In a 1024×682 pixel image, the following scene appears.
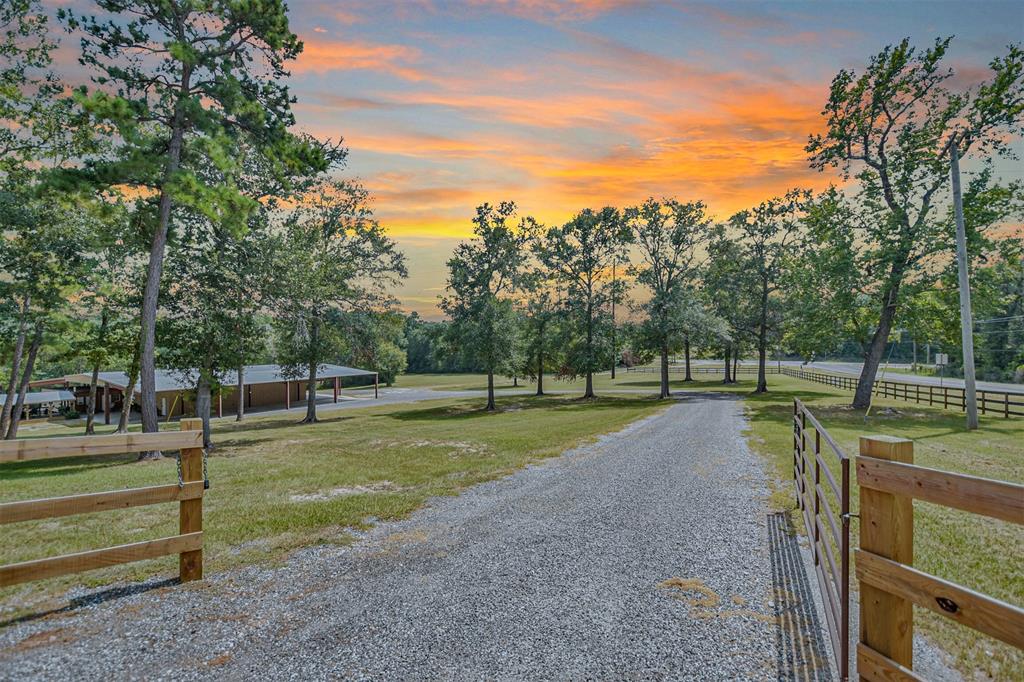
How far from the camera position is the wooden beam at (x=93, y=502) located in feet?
13.7

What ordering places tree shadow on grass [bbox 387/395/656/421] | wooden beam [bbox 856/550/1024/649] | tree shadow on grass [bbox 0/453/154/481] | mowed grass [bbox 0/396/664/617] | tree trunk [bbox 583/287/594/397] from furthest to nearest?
tree trunk [bbox 583/287/594/397]
tree shadow on grass [bbox 387/395/656/421]
tree shadow on grass [bbox 0/453/154/481]
mowed grass [bbox 0/396/664/617]
wooden beam [bbox 856/550/1024/649]

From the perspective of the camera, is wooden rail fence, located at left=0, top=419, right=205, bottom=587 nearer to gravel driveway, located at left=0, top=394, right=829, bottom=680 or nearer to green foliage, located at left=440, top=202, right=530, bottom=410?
gravel driveway, located at left=0, top=394, right=829, bottom=680

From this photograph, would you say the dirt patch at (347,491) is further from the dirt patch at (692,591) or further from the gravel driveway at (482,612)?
the dirt patch at (692,591)

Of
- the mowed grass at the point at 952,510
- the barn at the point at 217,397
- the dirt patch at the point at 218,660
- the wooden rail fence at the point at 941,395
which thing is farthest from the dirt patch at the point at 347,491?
the barn at the point at 217,397

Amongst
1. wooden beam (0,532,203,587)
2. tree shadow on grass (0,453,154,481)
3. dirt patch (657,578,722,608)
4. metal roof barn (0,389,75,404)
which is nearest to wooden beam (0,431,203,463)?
wooden beam (0,532,203,587)

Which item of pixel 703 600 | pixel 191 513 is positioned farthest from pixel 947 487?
pixel 191 513

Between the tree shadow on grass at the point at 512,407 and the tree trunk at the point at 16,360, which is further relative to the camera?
the tree shadow on grass at the point at 512,407

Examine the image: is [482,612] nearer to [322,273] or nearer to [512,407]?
[322,273]

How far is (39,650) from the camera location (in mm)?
3836

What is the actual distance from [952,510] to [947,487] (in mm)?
8220

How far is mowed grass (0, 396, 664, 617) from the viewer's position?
234 inches

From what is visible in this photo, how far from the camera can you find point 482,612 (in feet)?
14.2

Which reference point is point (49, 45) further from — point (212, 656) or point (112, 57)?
point (212, 656)

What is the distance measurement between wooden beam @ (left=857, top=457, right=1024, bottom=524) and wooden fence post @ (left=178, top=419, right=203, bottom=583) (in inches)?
222
